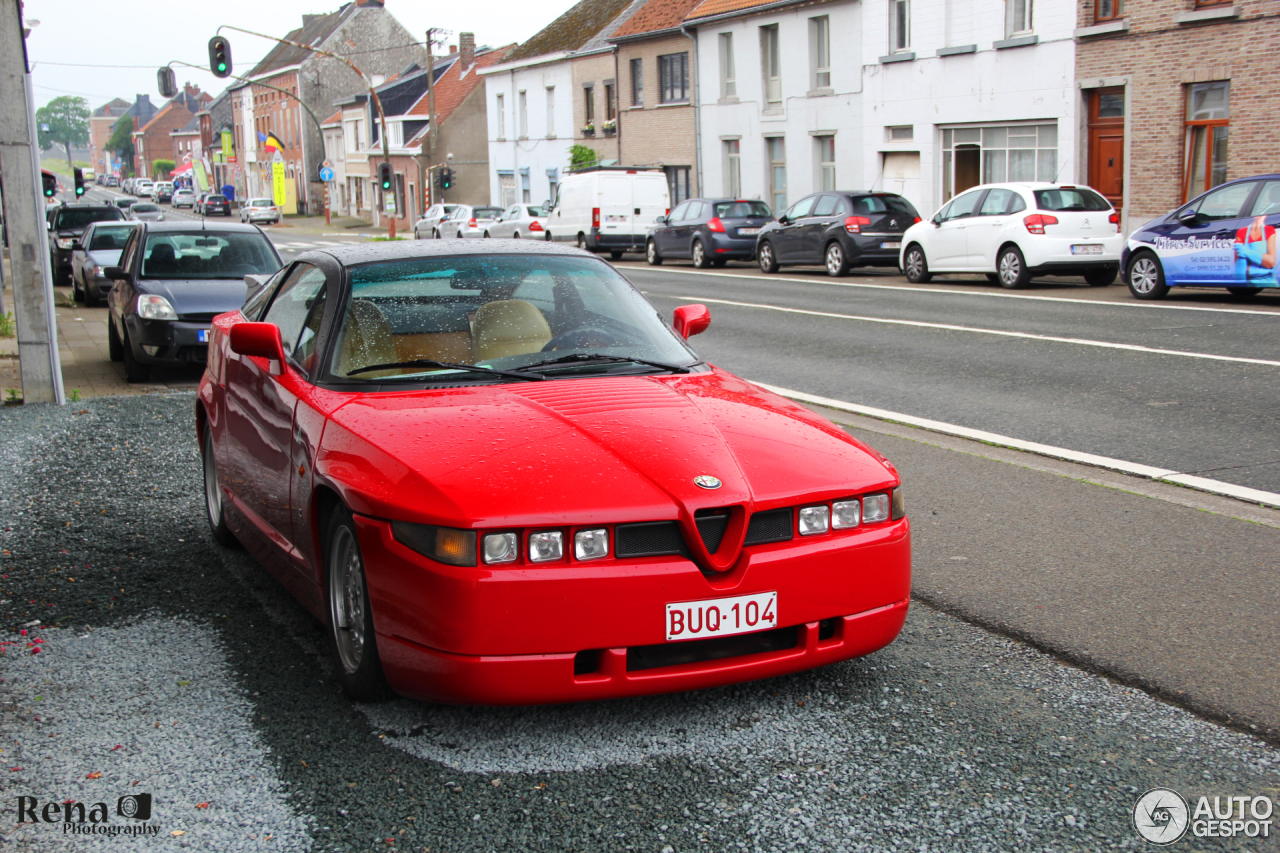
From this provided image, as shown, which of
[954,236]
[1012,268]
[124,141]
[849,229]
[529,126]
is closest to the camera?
[1012,268]

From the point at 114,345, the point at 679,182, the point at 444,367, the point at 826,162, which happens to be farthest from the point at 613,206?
the point at 444,367

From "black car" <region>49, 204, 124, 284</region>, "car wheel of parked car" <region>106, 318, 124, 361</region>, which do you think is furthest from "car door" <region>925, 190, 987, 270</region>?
"black car" <region>49, 204, 124, 284</region>

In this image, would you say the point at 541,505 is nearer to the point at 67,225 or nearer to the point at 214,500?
the point at 214,500

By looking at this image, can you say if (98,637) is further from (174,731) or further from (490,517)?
(490,517)

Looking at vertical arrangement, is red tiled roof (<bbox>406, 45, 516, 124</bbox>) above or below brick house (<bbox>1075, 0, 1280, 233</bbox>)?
above

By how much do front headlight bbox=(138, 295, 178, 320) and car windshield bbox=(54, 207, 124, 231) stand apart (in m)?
20.1

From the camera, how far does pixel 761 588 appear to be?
365 centimetres

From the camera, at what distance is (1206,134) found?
23.9 m

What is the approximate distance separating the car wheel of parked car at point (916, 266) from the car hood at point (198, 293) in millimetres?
13207

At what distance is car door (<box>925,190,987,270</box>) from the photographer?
2161cm

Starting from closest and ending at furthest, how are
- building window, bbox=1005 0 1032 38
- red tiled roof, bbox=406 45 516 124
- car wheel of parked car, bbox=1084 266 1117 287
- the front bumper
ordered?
the front bumper < car wheel of parked car, bbox=1084 266 1117 287 < building window, bbox=1005 0 1032 38 < red tiled roof, bbox=406 45 516 124

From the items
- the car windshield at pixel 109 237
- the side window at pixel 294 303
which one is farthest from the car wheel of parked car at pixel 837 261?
the side window at pixel 294 303

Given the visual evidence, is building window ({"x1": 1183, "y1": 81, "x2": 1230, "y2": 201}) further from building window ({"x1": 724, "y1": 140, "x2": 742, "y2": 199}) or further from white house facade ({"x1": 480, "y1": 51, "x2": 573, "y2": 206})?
white house facade ({"x1": 480, "y1": 51, "x2": 573, "y2": 206})

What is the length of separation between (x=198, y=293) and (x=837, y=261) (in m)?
14.9
